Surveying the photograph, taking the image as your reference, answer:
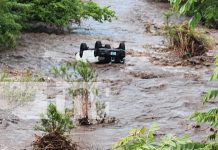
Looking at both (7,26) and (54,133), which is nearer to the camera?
(54,133)

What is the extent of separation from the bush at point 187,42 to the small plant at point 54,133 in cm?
796

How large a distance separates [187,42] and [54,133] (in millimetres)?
8383

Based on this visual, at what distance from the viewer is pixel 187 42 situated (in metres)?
14.6

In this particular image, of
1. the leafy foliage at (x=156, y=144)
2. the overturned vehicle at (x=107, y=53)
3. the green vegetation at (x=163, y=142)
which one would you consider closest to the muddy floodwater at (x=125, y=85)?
the overturned vehicle at (x=107, y=53)

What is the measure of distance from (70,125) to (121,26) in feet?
47.2

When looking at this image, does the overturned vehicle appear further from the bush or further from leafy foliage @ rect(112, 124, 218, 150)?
leafy foliage @ rect(112, 124, 218, 150)

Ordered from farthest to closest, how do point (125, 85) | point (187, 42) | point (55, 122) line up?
1. point (187, 42)
2. point (125, 85)
3. point (55, 122)

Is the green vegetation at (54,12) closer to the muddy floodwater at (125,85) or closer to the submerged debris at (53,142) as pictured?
the muddy floodwater at (125,85)

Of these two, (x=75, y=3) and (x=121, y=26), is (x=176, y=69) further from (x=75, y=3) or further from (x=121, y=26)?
(x=121, y=26)

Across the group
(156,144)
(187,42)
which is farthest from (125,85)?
(156,144)

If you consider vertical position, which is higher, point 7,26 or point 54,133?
point 7,26

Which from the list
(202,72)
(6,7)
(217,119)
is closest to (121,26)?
(6,7)

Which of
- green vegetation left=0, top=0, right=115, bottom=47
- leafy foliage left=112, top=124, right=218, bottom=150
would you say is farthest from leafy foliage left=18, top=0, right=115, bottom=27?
leafy foliage left=112, top=124, right=218, bottom=150

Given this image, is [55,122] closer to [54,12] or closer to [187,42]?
[187,42]
